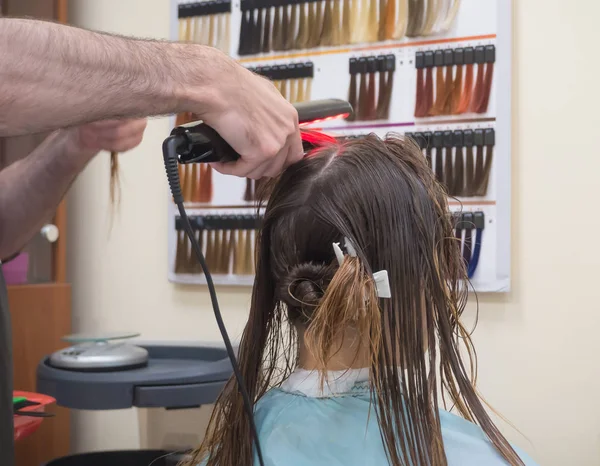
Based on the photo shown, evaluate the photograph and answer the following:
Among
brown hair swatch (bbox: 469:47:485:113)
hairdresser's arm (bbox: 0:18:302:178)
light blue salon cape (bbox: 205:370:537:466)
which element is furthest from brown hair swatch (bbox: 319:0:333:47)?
light blue salon cape (bbox: 205:370:537:466)

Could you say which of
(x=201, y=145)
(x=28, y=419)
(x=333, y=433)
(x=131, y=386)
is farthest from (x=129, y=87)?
(x=28, y=419)

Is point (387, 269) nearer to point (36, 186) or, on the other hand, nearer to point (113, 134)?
point (113, 134)

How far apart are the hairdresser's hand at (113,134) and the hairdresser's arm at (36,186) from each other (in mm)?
64

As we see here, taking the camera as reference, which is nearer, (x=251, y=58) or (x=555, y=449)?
(x=555, y=449)

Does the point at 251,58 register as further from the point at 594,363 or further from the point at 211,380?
the point at 594,363

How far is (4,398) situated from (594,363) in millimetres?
1556

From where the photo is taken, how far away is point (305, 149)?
44.9 inches

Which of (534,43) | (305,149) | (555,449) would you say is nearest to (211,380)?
(305,149)

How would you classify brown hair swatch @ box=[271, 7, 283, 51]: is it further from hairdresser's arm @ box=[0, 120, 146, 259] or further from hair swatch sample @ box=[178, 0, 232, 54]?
hairdresser's arm @ box=[0, 120, 146, 259]

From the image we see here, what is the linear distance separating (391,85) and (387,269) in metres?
1.18

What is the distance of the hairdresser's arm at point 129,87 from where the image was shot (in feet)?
2.58

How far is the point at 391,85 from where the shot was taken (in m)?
2.04

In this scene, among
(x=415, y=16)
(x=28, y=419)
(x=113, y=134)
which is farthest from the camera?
(x=415, y=16)

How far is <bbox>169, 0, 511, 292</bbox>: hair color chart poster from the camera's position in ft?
6.30
